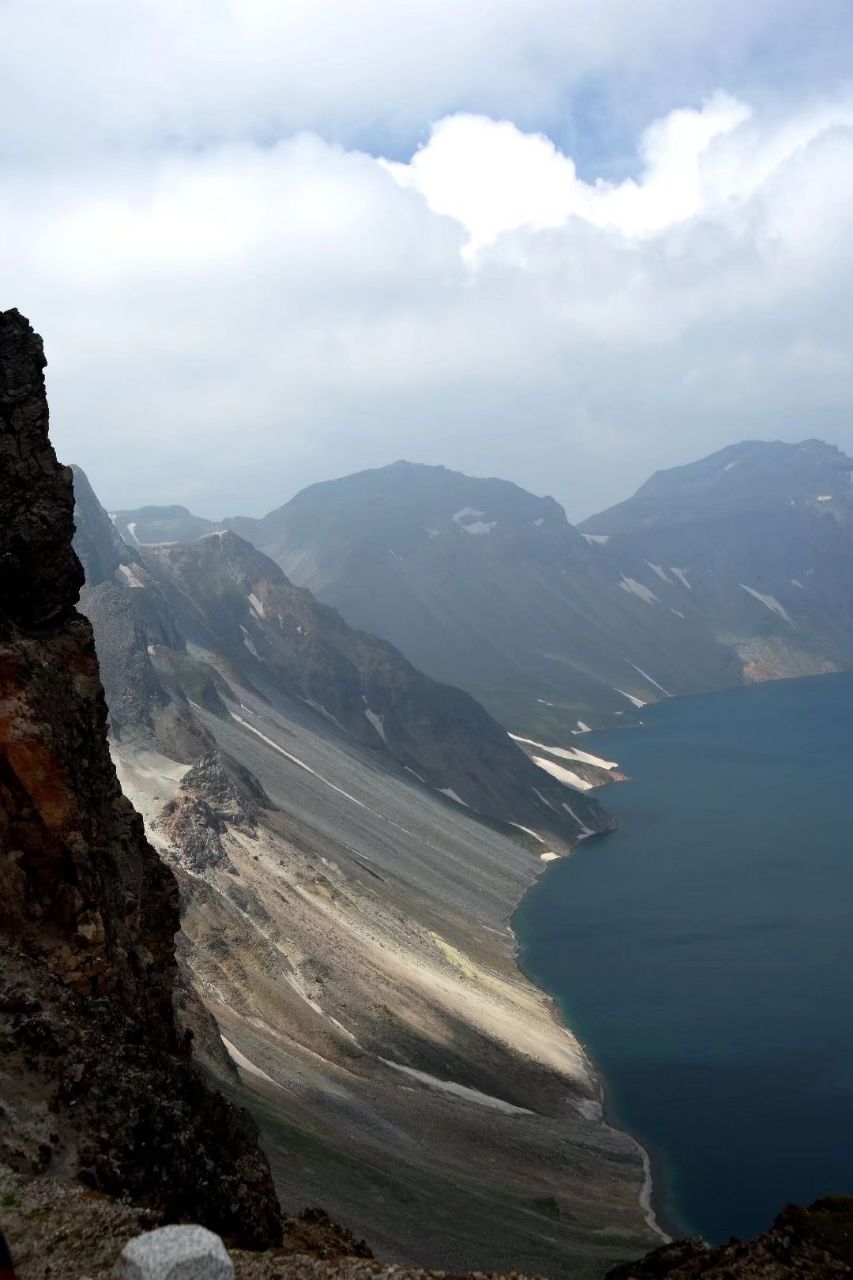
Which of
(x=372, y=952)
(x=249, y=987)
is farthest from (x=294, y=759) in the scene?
(x=249, y=987)

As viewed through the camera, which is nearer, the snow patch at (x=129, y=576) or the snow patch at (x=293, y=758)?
the snow patch at (x=293, y=758)

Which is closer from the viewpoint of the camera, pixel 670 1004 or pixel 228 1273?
pixel 228 1273

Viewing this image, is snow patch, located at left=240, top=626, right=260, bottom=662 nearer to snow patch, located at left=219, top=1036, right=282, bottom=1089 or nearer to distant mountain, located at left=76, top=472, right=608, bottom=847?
distant mountain, located at left=76, top=472, right=608, bottom=847

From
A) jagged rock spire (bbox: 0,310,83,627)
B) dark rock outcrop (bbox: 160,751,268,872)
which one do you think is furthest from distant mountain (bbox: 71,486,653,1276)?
jagged rock spire (bbox: 0,310,83,627)

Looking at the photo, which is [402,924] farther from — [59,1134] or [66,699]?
[59,1134]

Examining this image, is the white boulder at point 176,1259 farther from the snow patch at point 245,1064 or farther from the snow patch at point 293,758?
the snow patch at point 293,758

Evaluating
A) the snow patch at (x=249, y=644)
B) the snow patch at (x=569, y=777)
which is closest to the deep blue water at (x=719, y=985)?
the snow patch at (x=569, y=777)

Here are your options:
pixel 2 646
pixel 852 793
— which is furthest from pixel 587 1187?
pixel 852 793
